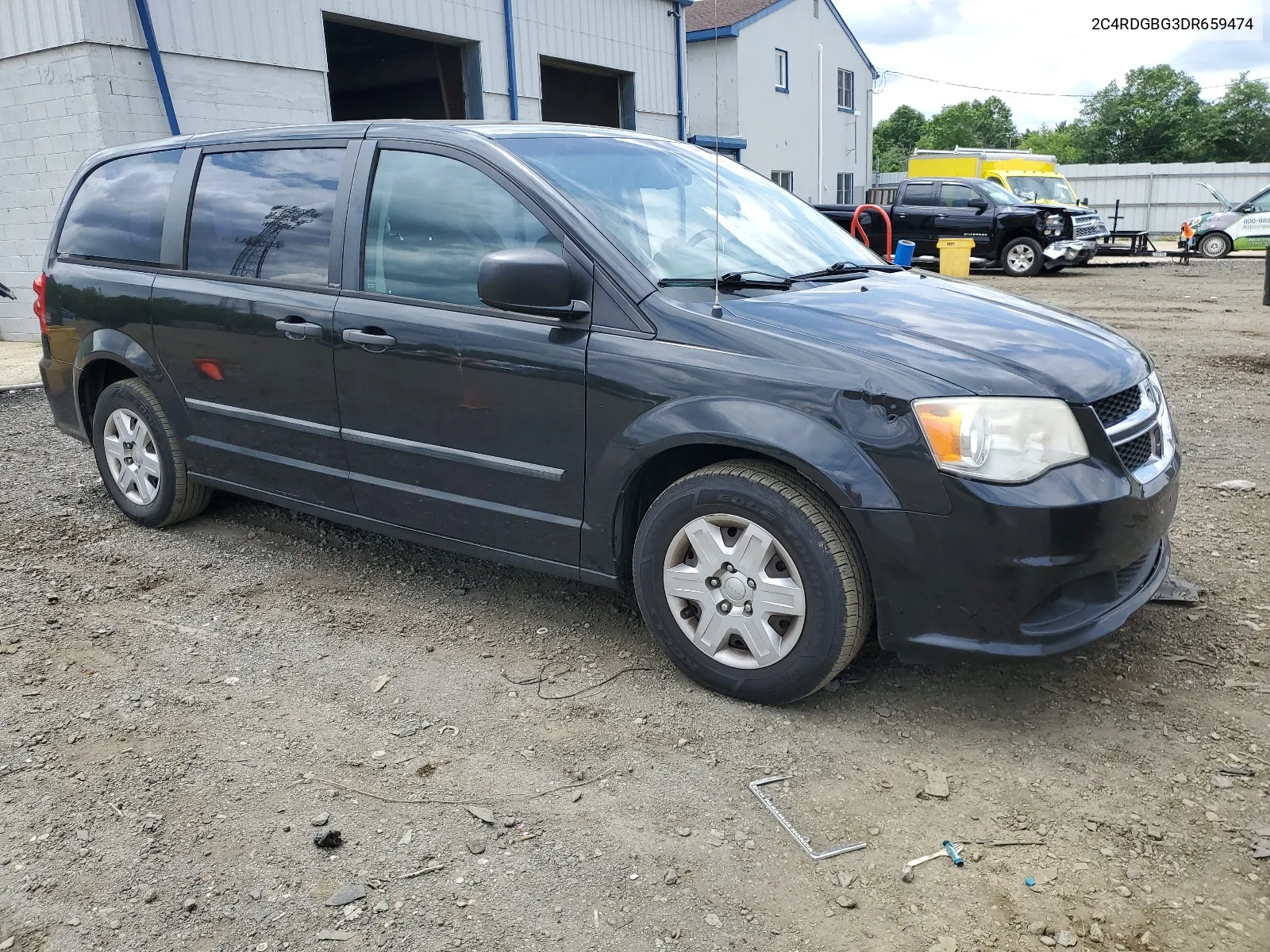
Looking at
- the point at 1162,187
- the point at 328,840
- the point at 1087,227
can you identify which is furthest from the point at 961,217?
the point at 328,840

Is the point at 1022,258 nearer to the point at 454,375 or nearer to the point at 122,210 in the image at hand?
the point at 122,210

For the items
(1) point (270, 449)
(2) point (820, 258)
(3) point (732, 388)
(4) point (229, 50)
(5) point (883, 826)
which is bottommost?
(5) point (883, 826)

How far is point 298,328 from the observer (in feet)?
13.1

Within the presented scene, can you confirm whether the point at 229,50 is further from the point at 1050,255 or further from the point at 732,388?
the point at 1050,255

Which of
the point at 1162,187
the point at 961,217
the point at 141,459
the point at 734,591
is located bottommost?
the point at 734,591

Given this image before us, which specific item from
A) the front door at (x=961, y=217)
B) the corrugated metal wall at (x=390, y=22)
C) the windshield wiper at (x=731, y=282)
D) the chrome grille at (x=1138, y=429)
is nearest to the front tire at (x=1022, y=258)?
the front door at (x=961, y=217)

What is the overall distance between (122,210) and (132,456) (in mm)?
1152

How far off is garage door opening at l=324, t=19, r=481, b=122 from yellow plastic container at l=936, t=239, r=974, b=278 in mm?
9049

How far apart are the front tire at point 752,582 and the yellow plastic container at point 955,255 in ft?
56.0

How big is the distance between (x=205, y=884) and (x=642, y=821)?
42.3 inches

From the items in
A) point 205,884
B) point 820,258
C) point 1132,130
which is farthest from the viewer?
point 1132,130

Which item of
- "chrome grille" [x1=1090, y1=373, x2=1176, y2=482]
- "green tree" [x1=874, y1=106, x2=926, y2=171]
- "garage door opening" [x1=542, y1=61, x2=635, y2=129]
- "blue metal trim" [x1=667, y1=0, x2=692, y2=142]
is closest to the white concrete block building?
"garage door opening" [x1=542, y1=61, x2=635, y2=129]

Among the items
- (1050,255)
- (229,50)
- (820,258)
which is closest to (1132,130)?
(1050,255)

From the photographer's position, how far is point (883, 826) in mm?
2666
